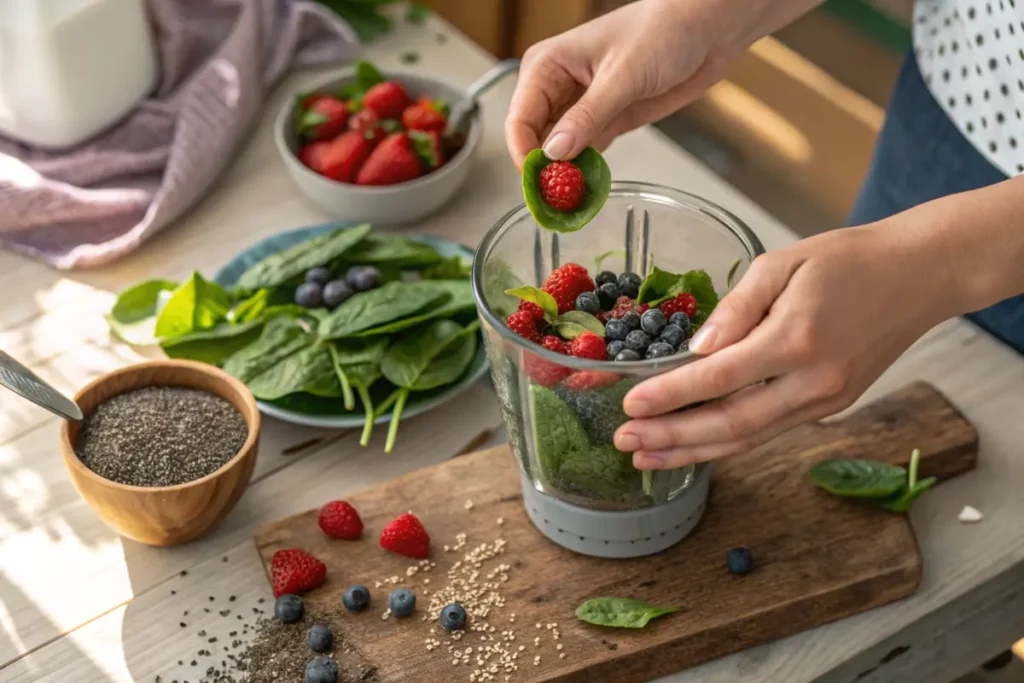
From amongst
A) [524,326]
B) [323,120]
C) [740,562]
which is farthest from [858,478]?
[323,120]

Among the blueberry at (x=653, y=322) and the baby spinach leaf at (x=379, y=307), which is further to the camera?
the baby spinach leaf at (x=379, y=307)

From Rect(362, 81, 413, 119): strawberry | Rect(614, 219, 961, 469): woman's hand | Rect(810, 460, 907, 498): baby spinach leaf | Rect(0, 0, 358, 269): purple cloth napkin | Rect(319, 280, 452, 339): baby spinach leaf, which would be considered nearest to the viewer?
Rect(614, 219, 961, 469): woman's hand

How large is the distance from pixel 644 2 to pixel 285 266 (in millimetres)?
484

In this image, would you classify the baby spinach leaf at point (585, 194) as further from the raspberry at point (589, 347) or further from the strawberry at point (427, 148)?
the strawberry at point (427, 148)

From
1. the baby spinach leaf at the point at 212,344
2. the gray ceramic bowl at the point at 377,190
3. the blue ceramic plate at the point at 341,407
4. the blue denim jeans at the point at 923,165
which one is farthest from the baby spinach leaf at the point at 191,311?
the blue denim jeans at the point at 923,165

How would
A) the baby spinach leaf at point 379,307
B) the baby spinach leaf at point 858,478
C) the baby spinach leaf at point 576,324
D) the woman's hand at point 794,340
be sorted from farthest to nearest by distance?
the baby spinach leaf at point 379,307, the baby spinach leaf at point 858,478, the baby spinach leaf at point 576,324, the woman's hand at point 794,340

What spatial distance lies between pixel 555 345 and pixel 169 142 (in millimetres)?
840

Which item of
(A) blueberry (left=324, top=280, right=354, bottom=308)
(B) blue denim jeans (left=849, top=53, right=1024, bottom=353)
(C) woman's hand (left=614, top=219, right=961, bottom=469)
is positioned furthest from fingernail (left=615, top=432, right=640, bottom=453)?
(B) blue denim jeans (left=849, top=53, right=1024, bottom=353)

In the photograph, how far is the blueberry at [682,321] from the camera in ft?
3.06

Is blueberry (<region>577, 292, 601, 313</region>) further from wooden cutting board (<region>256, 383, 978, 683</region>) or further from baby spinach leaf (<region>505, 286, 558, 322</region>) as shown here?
wooden cutting board (<region>256, 383, 978, 683</region>)

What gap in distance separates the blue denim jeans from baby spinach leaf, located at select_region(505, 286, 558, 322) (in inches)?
21.6

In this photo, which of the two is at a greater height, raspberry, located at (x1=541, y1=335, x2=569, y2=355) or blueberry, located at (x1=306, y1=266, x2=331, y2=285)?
raspberry, located at (x1=541, y1=335, x2=569, y2=355)

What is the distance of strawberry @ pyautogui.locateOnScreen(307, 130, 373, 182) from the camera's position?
143 centimetres

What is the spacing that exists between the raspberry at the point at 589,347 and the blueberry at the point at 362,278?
394 millimetres
